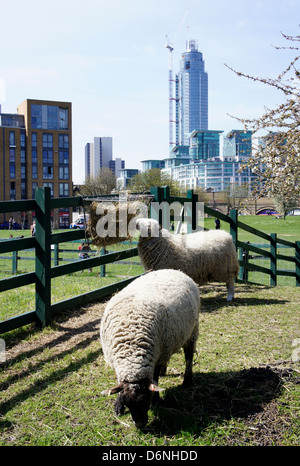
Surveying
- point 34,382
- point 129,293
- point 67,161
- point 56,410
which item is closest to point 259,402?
point 129,293

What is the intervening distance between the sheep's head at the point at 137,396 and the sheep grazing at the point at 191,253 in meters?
3.42

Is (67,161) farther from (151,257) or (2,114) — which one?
(151,257)

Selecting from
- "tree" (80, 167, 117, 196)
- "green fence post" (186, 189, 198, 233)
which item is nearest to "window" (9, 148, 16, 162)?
"tree" (80, 167, 117, 196)

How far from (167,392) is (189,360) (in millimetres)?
371

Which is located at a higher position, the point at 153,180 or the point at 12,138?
the point at 12,138

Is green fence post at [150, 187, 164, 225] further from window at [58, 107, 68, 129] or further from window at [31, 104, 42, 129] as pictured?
window at [58, 107, 68, 129]

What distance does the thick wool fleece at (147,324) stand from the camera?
3240mm

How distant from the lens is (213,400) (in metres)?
3.64

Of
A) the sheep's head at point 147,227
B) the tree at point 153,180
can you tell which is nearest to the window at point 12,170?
the tree at point 153,180

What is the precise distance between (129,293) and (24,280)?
1.93 meters

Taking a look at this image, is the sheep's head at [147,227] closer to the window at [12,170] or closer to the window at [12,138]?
the window at [12,170]

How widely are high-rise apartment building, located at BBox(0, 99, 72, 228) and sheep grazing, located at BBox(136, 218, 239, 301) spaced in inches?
3046

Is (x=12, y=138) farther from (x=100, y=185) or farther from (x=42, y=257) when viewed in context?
(x=42, y=257)

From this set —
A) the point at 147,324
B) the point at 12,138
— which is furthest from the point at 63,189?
the point at 147,324
